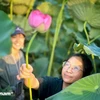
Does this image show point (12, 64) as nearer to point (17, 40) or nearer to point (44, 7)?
point (17, 40)

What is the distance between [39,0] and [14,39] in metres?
0.72

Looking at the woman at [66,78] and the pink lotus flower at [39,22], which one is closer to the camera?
the pink lotus flower at [39,22]

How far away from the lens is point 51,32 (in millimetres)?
1951

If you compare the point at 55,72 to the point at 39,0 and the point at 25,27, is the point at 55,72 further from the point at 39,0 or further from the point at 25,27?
the point at 39,0

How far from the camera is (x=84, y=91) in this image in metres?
0.92

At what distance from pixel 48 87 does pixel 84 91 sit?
0.32m

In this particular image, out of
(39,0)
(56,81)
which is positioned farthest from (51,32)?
(56,81)

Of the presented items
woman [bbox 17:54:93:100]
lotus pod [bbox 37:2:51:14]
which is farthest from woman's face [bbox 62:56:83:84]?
lotus pod [bbox 37:2:51:14]

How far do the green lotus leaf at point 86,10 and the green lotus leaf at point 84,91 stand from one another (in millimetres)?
478

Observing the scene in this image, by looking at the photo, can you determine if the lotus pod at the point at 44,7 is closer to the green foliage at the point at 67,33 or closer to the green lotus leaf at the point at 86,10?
the green foliage at the point at 67,33

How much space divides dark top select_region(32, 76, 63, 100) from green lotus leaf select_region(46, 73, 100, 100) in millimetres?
295

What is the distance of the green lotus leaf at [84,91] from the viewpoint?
906mm

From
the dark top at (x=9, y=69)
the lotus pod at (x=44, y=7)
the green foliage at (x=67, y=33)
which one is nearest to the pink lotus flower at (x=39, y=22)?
the green foliage at (x=67, y=33)

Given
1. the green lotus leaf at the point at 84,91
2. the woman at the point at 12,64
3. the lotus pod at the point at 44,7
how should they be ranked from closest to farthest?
the green lotus leaf at the point at 84,91
the woman at the point at 12,64
the lotus pod at the point at 44,7
